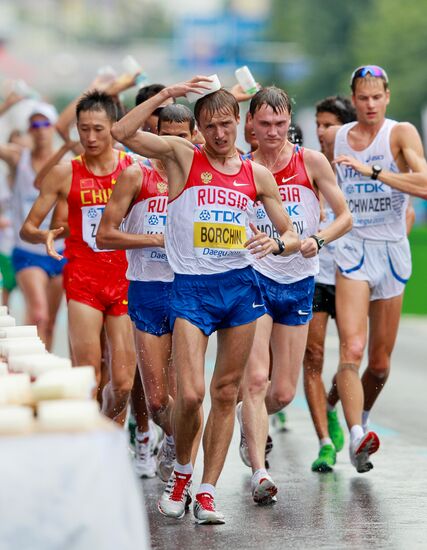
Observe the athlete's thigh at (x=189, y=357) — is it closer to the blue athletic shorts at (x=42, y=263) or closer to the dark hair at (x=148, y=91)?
the dark hair at (x=148, y=91)

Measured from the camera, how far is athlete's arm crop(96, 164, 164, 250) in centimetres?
980

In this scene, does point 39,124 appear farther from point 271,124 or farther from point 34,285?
point 271,124

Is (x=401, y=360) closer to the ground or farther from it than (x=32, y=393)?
closer to the ground

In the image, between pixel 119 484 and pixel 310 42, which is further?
pixel 310 42

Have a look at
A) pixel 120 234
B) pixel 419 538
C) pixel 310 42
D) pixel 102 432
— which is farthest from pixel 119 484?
pixel 310 42

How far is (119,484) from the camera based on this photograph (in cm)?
577

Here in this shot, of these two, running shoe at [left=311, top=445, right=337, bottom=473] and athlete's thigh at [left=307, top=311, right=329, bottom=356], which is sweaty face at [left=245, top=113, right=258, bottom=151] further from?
running shoe at [left=311, top=445, right=337, bottom=473]

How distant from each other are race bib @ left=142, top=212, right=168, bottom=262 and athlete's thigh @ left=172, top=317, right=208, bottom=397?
131 centimetres

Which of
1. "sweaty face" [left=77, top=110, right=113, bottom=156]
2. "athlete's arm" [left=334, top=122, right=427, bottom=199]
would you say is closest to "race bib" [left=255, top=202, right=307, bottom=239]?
"athlete's arm" [left=334, top=122, right=427, bottom=199]

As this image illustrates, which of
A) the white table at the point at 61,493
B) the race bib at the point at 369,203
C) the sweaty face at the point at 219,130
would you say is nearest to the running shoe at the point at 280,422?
the race bib at the point at 369,203

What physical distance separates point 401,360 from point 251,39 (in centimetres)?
9976

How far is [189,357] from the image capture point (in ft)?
28.5

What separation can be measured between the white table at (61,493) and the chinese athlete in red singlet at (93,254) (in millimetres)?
4699

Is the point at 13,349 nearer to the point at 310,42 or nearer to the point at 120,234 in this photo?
the point at 120,234
